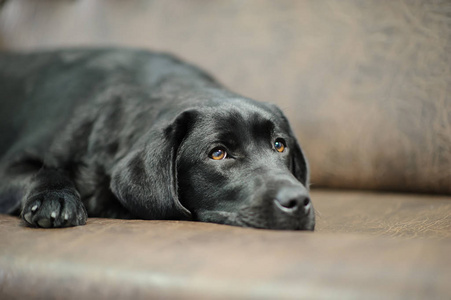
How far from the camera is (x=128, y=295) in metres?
0.97

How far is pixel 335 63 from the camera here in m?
2.50

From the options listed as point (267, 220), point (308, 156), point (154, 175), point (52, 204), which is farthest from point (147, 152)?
point (308, 156)

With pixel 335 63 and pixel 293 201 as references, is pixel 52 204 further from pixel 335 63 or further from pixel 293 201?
pixel 335 63

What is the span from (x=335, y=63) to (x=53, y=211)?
1.68 meters

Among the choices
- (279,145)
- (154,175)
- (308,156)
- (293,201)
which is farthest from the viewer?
(308,156)

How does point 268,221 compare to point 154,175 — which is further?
point 154,175

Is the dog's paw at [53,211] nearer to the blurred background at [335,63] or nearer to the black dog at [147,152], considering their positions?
the black dog at [147,152]

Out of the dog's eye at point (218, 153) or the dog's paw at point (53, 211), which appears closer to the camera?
the dog's paw at point (53, 211)

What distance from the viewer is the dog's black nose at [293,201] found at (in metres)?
1.40

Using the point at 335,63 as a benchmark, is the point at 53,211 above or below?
below

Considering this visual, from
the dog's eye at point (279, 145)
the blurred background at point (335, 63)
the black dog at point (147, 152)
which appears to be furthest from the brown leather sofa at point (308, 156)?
the dog's eye at point (279, 145)

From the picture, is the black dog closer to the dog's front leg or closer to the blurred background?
the dog's front leg

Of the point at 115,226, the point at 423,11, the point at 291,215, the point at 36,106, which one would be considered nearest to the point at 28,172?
the point at 36,106

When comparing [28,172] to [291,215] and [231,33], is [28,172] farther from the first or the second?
[231,33]
